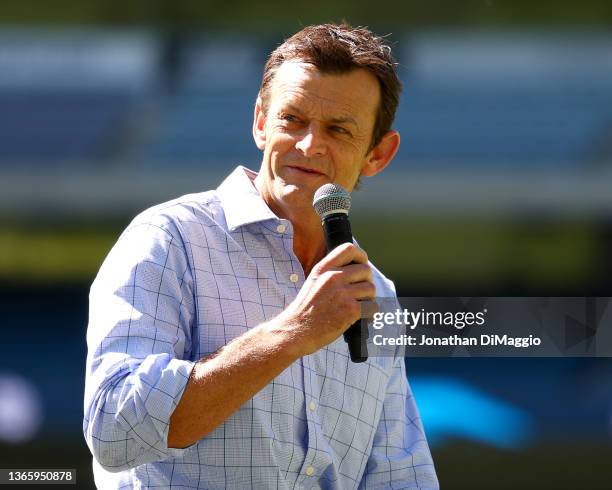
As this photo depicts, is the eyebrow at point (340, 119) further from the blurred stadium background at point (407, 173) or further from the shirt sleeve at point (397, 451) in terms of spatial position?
the blurred stadium background at point (407, 173)

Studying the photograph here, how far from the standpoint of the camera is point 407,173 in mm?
7492

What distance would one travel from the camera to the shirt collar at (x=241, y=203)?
170 cm

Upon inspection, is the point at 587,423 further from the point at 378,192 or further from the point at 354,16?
the point at 354,16

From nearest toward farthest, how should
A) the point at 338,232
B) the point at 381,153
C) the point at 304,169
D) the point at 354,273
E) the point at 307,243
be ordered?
1. the point at 354,273
2. the point at 338,232
3. the point at 304,169
4. the point at 307,243
5. the point at 381,153

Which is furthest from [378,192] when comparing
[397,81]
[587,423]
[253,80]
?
[397,81]

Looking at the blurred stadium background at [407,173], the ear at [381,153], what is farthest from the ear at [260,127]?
the blurred stadium background at [407,173]

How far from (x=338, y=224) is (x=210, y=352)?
303 mm

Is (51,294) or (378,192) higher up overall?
(378,192)

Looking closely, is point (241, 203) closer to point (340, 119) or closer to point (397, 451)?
point (340, 119)

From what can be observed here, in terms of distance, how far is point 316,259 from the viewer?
6.05ft

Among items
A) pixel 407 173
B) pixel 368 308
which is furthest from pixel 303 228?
pixel 407 173

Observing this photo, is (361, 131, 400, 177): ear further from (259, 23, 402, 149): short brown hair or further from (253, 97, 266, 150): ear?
(253, 97, 266, 150): ear

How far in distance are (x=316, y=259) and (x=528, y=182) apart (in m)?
5.96

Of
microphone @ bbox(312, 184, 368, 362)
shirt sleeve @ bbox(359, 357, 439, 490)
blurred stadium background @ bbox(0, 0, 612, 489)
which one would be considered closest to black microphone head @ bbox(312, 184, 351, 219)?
microphone @ bbox(312, 184, 368, 362)
